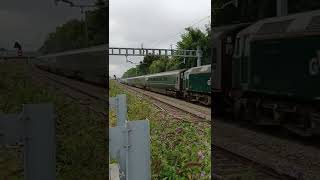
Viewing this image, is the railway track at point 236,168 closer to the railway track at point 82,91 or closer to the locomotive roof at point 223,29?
the locomotive roof at point 223,29

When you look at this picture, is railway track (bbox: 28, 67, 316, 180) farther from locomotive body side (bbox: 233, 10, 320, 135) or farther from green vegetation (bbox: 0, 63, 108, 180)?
locomotive body side (bbox: 233, 10, 320, 135)

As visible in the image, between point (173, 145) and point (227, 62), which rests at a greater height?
point (227, 62)

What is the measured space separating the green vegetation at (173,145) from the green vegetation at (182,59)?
0.23m

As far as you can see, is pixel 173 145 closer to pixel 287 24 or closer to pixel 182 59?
pixel 182 59

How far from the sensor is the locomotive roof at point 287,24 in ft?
6.66

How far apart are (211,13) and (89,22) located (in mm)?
705

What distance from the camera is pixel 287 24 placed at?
7.04 feet

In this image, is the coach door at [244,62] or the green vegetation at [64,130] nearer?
the green vegetation at [64,130]

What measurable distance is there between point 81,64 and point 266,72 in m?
1.06

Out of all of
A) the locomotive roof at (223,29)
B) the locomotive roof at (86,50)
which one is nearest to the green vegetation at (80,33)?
the locomotive roof at (86,50)

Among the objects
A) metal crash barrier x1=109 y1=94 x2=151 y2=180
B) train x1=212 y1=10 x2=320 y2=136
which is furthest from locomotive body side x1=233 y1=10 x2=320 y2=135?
metal crash barrier x1=109 y1=94 x2=151 y2=180

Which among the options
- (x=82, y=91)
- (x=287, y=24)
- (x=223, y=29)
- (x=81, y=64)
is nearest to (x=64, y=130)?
(x=82, y=91)

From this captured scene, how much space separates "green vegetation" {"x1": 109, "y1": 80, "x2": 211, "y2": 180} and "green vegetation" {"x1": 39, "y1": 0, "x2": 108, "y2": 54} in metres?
0.80

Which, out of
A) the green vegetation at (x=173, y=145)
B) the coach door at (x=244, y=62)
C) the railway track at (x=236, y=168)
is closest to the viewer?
the railway track at (x=236, y=168)
